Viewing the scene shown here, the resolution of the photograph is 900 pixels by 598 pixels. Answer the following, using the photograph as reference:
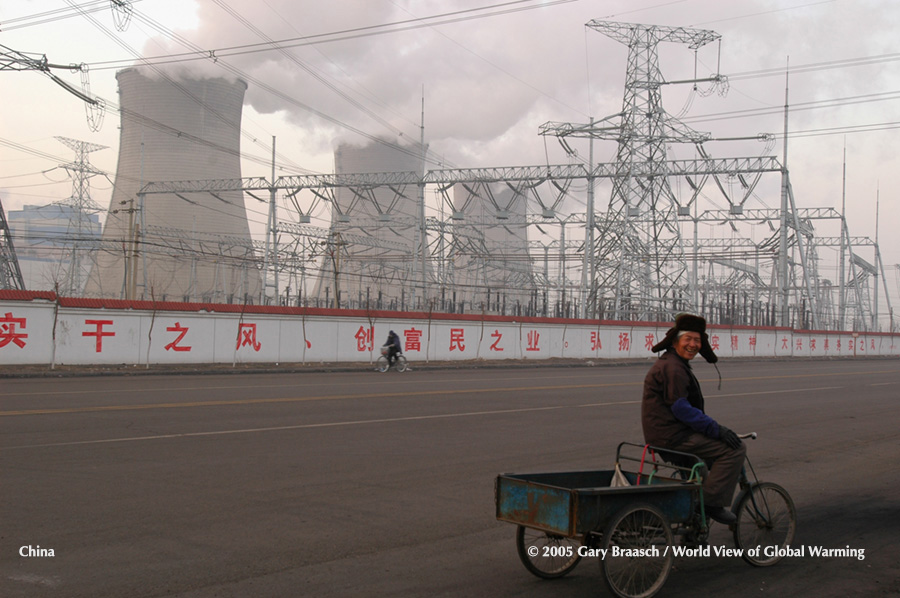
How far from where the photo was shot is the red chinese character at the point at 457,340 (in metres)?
33.6

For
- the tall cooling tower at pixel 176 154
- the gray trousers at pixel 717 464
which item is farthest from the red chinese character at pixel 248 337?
the gray trousers at pixel 717 464

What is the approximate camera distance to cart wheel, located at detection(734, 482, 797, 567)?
5551 millimetres

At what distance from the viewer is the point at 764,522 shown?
18.5 ft

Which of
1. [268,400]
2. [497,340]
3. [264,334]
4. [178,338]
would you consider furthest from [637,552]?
[497,340]

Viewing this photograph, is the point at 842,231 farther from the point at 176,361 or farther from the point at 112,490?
the point at 112,490

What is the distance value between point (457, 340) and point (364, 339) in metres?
4.75

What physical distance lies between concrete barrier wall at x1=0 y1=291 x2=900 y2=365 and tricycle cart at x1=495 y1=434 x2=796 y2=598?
2229 cm

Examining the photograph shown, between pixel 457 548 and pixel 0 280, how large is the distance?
35.9 m

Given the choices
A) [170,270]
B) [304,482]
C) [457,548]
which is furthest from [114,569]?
[170,270]

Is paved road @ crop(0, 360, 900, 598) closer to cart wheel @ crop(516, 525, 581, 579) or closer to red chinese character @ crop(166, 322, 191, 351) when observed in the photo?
cart wheel @ crop(516, 525, 581, 579)

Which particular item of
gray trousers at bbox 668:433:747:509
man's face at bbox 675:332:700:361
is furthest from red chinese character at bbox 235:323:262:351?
gray trousers at bbox 668:433:747:509

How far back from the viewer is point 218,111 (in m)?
49.9

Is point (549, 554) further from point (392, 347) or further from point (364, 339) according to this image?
point (364, 339)

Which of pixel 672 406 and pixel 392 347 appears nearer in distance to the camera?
pixel 672 406
